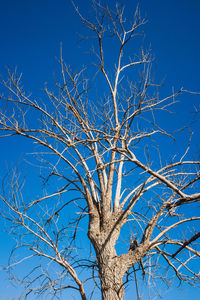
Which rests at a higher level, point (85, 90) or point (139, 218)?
point (85, 90)

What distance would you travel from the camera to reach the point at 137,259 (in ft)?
12.5

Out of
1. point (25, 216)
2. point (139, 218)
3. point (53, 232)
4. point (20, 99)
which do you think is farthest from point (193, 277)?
point (20, 99)

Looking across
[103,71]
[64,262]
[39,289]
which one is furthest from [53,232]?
[103,71]

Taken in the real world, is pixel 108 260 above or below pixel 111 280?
above

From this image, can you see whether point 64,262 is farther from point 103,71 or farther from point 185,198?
point 103,71

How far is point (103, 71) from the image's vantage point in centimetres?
527

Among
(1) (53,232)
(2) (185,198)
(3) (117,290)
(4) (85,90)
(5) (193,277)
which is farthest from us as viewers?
(4) (85,90)

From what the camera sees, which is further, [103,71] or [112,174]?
[103,71]

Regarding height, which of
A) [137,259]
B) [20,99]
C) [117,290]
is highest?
[20,99]

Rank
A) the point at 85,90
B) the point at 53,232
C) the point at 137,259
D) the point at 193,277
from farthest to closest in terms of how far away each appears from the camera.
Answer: the point at 85,90, the point at 193,277, the point at 53,232, the point at 137,259

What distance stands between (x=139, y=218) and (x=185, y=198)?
199 centimetres

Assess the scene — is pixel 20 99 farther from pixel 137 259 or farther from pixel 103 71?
pixel 137 259

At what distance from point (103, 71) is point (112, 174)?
197 cm

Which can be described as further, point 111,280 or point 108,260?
point 108,260
